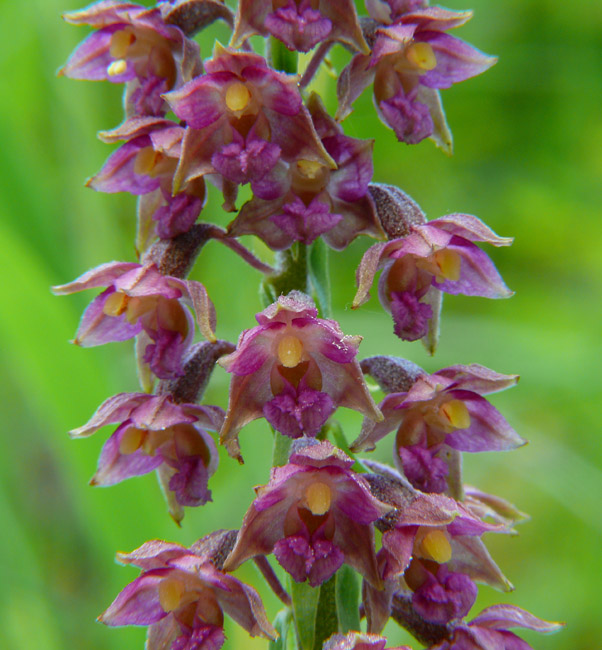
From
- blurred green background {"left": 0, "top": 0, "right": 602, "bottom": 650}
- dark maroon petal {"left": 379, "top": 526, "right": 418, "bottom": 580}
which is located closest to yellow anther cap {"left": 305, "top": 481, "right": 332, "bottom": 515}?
dark maroon petal {"left": 379, "top": 526, "right": 418, "bottom": 580}

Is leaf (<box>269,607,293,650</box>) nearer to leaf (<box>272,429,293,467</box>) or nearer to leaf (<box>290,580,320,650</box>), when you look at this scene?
leaf (<box>290,580,320,650</box>)

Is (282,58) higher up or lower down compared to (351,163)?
higher up

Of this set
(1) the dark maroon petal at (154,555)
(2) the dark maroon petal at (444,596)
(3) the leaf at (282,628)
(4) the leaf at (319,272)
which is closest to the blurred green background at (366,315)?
(4) the leaf at (319,272)

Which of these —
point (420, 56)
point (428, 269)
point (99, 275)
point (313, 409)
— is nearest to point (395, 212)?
point (428, 269)

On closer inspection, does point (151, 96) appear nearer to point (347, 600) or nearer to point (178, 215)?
point (178, 215)

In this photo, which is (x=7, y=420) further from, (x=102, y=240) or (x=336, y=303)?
(x=336, y=303)

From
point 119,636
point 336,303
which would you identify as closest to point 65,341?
point 119,636
